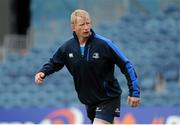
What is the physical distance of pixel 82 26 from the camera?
6312 mm

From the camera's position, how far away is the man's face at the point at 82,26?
629 cm

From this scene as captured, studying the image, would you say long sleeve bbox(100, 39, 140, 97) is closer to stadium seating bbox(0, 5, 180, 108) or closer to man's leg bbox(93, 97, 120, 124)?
man's leg bbox(93, 97, 120, 124)

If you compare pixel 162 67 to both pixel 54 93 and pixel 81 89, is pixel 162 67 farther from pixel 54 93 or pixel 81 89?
pixel 81 89

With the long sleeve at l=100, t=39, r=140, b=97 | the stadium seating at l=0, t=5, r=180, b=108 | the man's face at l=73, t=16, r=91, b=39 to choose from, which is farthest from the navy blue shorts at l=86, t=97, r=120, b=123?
the stadium seating at l=0, t=5, r=180, b=108

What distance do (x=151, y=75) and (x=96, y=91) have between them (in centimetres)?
748

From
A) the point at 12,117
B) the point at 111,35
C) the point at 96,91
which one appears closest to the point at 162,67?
the point at 111,35

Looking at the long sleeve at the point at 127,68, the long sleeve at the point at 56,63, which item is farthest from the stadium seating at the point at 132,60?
the long sleeve at the point at 127,68

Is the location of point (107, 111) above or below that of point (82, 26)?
below

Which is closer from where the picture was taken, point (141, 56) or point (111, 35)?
point (141, 56)

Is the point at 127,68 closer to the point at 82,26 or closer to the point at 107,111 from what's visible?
the point at 107,111

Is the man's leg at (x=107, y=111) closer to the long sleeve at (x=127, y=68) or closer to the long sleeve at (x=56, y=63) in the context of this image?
the long sleeve at (x=127, y=68)

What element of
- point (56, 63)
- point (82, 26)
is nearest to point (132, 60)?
point (56, 63)

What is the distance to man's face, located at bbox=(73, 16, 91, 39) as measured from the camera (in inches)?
248

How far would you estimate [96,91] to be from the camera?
6.54 meters
